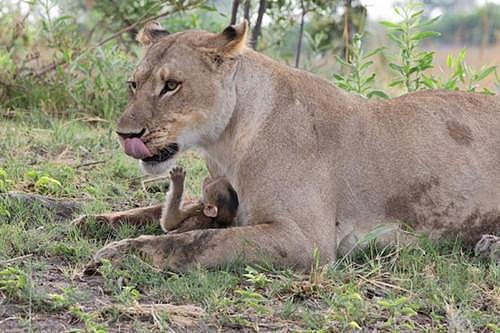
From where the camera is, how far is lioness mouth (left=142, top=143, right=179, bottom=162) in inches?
182

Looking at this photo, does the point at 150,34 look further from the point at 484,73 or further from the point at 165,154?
the point at 484,73

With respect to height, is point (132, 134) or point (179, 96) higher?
point (179, 96)

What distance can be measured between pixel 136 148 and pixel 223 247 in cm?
64

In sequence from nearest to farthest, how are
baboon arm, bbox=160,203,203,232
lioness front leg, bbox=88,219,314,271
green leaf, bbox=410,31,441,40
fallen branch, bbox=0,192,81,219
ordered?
lioness front leg, bbox=88,219,314,271 < baboon arm, bbox=160,203,203,232 < fallen branch, bbox=0,192,81,219 < green leaf, bbox=410,31,441,40

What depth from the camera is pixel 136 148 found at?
4.50 metres

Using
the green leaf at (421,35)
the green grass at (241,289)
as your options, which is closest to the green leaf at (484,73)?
the green leaf at (421,35)

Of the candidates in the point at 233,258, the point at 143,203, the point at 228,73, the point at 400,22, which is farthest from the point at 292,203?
the point at 400,22

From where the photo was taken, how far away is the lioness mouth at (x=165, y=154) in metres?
4.61

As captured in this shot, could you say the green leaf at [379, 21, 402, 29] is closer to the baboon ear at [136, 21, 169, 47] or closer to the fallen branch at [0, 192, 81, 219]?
the baboon ear at [136, 21, 169, 47]

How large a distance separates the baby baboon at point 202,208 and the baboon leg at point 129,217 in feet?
0.77

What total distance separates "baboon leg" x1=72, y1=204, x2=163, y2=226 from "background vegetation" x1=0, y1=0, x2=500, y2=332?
5cm

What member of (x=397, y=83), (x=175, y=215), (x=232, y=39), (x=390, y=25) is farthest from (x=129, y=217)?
(x=397, y=83)

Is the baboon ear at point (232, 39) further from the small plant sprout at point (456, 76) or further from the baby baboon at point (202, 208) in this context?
the small plant sprout at point (456, 76)

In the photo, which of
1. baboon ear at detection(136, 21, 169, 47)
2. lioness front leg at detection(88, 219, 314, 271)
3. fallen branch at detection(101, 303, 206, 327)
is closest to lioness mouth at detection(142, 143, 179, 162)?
lioness front leg at detection(88, 219, 314, 271)
